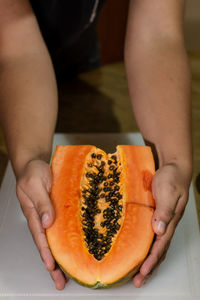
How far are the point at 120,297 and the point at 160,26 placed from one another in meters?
0.71

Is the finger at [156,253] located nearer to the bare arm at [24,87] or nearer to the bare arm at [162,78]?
the bare arm at [162,78]

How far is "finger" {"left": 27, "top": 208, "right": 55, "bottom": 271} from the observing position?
775mm

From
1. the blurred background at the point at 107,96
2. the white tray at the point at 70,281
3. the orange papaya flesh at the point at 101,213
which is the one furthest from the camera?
the blurred background at the point at 107,96

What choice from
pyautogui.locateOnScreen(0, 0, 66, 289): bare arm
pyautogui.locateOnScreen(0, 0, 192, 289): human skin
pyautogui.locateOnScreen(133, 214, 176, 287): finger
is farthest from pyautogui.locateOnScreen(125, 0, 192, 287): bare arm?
pyautogui.locateOnScreen(0, 0, 66, 289): bare arm

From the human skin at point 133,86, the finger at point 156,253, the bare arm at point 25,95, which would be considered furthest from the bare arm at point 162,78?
the bare arm at point 25,95

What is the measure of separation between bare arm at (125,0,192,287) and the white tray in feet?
0.69

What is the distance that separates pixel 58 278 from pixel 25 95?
468mm

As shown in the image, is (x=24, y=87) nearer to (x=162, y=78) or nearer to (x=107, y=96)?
(x=162, y=78)

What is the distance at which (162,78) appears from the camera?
1022 millimetres

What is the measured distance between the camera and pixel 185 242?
0.98 metres

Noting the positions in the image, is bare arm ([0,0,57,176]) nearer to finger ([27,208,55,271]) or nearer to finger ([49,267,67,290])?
finger ([27,208,55,271])

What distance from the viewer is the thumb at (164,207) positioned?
763 millimetres

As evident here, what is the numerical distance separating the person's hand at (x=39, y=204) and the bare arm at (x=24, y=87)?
88mm

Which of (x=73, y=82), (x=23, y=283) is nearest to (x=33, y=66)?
(x=23, y=283)
